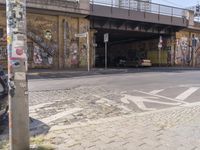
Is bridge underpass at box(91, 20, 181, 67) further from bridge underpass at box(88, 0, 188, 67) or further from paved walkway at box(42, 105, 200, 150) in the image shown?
paved walkway at box(42, 105, 200, 150)

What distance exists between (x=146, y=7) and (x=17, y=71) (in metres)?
30.2

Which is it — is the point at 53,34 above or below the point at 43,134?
above

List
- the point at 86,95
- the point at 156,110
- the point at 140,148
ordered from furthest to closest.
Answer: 1. the point at 86,95
2. the point at 156,110
3. the point at 140,148

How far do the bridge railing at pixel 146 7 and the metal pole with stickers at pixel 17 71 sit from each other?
80.7ft

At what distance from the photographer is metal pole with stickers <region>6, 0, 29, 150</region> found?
13.6 feet

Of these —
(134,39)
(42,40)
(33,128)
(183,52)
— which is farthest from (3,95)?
(134,39)

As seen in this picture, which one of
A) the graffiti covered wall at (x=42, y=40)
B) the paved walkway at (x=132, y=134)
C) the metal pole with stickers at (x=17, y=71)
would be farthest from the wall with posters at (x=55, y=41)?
the metal pole with stickers at (x=17, y=71)

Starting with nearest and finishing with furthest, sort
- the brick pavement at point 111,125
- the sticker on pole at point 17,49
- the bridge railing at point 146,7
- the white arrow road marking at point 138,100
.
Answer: the sticker on pole at point 17,49, the brick pavement at point 111,125, the white arrow road marking at point 138,100, the bridge railing at point 146,7

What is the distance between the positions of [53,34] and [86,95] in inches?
678

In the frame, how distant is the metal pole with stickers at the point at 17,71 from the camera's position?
413 cm

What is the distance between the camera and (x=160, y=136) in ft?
17.9

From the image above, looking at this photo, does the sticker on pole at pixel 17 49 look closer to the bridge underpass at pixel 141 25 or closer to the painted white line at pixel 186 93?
the painted white line at pixel 186 93

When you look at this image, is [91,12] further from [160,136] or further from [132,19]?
[160,136]

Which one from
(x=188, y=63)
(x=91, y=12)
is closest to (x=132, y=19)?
(x=91, y=12)
